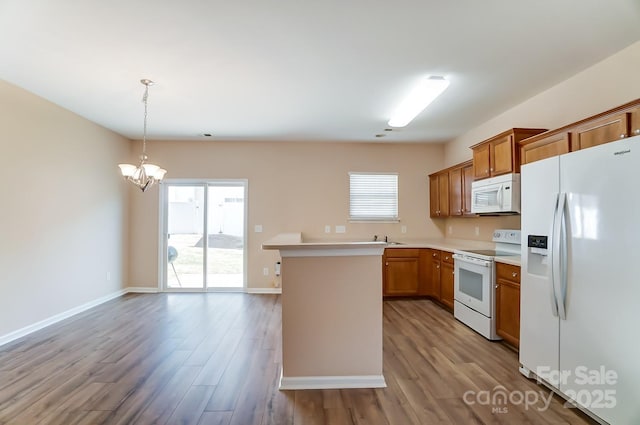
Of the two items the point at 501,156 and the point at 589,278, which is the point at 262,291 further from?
the point at 589,278

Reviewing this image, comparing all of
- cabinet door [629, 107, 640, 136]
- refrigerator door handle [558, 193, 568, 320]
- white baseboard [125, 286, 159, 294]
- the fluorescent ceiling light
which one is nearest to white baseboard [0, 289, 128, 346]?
white baseboard [125, 286, 159, 294]

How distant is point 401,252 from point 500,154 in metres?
2.17

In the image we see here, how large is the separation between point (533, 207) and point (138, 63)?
12.1ft

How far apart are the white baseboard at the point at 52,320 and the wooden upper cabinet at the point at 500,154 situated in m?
5.73

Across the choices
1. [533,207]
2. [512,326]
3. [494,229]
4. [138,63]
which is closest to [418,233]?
[494,229]

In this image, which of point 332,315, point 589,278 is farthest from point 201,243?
point 589,278

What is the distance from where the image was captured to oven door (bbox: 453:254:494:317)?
3258 mm

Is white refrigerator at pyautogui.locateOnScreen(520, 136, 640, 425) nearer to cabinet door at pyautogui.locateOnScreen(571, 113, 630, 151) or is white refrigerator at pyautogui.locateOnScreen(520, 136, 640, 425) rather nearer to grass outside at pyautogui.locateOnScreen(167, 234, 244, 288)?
cabinet door at pyautogui.locateOnScreen(571, 113, 630, 151)

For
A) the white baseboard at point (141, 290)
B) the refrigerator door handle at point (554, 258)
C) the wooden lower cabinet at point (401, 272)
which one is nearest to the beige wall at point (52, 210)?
the white baseboard at point (141, 290)

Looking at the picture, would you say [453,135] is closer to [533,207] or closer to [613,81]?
[613,81]

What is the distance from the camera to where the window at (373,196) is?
554 centimetres

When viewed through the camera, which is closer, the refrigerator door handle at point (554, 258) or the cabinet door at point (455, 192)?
the refrigerator door handle at point (554, 258)

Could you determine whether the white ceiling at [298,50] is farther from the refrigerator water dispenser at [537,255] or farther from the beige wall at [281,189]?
the refrigerator water dispenser at [537,255]

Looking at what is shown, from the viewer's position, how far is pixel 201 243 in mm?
5379
